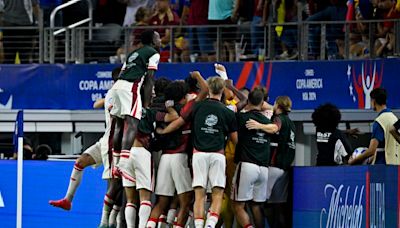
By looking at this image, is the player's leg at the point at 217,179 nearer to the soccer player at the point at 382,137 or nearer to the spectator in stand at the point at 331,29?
the soccer player at the point at 382,137

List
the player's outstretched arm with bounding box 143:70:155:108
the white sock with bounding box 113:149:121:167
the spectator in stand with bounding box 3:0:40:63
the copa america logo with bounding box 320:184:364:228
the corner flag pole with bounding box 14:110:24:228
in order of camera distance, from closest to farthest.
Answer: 1. the copa america logo with bounding box 320:184:364:228
2. the player's outstretched arm with bounding box 143:70:155:108
3. the white sock with bounding box 113:149:121:167
4. the corner flag pole with bounding box 14:110:24:228
5. the spectator in stand with bounding box 3:0:40:63

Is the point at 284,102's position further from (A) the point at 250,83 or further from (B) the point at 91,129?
(B) the point at 91,129

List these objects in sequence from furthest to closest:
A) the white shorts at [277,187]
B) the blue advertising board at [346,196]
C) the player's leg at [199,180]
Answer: the white shorts at [277,187], the player's leg at [199,180], the blue advertising board at [346,196]

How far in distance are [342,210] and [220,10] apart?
8.89m

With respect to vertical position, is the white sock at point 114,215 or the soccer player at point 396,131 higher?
the soccer player at point 396,131

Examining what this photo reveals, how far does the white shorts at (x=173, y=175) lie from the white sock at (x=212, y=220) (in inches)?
24.4

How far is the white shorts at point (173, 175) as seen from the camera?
1980 cm

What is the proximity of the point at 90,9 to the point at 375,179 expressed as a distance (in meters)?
12.1

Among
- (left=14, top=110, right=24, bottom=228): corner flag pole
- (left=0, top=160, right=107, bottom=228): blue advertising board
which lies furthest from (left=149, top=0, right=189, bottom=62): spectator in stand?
(left=14, top=110, right=24, bottom=228): corner flag pole

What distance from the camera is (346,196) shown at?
19.0m

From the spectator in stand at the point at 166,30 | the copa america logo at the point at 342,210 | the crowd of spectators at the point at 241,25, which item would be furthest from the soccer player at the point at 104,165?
the spectator in stand at the point at 166,30

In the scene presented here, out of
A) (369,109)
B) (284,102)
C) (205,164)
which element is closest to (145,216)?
(205,164)

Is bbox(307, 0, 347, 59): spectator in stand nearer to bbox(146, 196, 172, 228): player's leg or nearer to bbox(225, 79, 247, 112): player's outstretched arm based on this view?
bbox(225, 79, 247, 112): player's outstretched arm

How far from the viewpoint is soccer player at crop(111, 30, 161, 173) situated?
1967 centimetres
